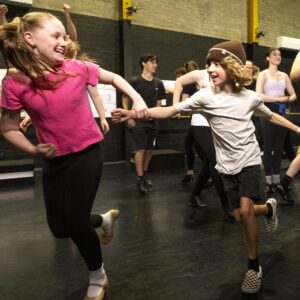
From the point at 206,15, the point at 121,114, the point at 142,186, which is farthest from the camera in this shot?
the point at 206,15

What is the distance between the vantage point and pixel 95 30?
7.00 metres

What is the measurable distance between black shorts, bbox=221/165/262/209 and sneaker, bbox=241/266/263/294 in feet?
1.21

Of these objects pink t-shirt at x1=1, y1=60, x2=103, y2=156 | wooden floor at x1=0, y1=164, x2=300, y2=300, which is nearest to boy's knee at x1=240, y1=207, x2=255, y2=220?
wooden floor at x1=0, y1=164, x2=300, y2=300

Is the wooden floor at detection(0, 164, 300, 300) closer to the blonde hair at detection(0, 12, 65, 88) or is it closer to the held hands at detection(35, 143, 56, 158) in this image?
the held hands at detection(35, 143, 56, 158)

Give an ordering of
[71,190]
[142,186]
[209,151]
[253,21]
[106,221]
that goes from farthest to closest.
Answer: [253,21] → [142,186] → [209,151] → [106,221] → [71,190]

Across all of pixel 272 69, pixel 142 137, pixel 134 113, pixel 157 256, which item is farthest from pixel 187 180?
pixel 134 113

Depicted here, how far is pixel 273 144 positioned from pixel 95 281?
9.37ft

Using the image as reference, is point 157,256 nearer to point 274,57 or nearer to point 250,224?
point 250,224

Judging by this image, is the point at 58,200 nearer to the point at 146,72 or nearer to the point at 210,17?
the point at 146,72

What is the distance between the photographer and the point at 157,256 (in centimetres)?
243

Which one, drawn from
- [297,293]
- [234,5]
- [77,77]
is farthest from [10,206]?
[234,5]

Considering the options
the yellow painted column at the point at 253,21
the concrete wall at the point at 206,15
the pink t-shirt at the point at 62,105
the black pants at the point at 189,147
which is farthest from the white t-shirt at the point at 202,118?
the yellow painted column at the point at 253,21

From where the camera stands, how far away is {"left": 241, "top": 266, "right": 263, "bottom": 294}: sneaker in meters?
1.90

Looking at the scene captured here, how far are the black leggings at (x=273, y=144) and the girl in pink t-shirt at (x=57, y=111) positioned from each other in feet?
8.80
